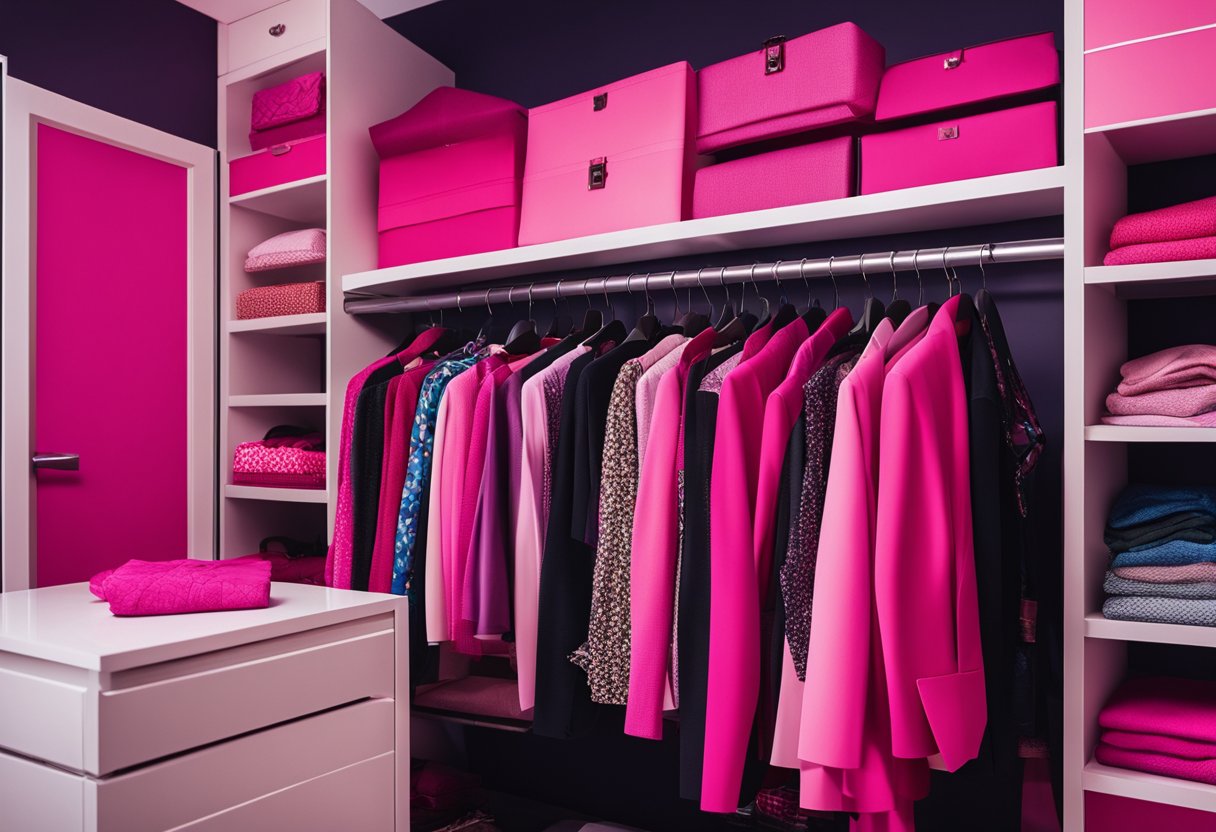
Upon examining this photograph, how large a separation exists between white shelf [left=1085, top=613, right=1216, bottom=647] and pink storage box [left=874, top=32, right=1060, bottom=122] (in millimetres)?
1063

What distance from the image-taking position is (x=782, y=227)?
6.56ft

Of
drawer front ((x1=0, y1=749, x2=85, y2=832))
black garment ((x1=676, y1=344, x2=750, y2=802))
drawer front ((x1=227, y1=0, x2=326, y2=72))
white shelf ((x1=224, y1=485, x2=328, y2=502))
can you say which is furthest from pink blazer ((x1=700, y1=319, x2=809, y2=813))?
drawer front ((x1=227, y1=0, x2=326, y2=72))

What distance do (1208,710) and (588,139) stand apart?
185cm

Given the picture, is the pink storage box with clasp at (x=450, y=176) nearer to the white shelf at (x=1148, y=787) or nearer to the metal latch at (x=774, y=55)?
the metal latch at (x=774, y=55)

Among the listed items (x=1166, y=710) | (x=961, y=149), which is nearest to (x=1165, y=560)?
(x=1166, y=710)

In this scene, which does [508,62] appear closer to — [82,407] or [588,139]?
[588,139]

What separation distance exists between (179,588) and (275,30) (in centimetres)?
200

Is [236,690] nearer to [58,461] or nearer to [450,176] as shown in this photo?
[58,461]

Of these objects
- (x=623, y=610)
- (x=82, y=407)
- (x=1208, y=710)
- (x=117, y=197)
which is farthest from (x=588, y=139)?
(x=1208, y=710)

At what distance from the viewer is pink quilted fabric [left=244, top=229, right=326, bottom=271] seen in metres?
2.71

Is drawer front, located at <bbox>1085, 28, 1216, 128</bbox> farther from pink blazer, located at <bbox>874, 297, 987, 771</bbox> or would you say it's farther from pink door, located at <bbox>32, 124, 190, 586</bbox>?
pink door, located at <bbox>32, 124, 190, 586</bbox>

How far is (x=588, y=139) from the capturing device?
7.54 feet

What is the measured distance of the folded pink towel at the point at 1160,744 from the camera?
1491 millimetres

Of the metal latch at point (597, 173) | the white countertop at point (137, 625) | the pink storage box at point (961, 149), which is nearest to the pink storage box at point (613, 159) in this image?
the metal latch at point (597, 173)
